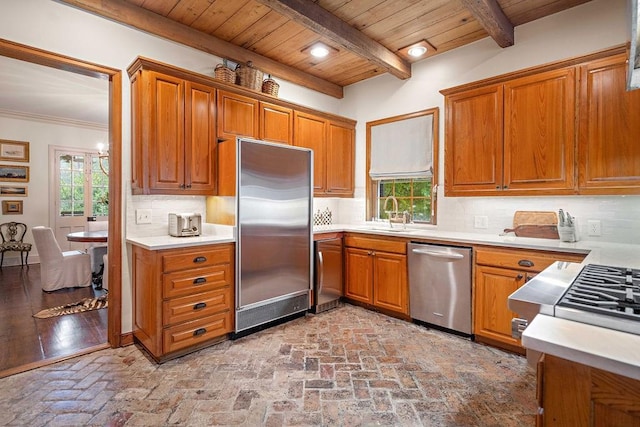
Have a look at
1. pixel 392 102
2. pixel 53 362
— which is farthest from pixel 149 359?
pixel 392 102

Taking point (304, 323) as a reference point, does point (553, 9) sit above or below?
above

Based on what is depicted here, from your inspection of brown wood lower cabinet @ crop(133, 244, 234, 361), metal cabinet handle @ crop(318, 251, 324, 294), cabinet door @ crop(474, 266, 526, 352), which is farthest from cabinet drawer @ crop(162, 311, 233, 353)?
cabinet door @ crop(474, 266, 526, 352)

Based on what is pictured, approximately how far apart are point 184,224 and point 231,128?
1.06 m

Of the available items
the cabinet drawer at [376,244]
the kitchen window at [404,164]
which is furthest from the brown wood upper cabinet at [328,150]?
the cabinet drawer at [376,244]

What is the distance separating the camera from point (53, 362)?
2445 mm

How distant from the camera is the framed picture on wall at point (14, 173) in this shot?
5.92 m

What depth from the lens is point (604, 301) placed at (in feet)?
3.18

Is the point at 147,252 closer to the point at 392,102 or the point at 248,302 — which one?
the point at 248,302

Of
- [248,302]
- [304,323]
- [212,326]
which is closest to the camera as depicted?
[212,326]

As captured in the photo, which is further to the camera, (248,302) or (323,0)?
(248,302)

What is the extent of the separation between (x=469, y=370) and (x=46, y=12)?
4.19m

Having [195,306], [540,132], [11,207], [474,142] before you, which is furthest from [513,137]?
[11,207]

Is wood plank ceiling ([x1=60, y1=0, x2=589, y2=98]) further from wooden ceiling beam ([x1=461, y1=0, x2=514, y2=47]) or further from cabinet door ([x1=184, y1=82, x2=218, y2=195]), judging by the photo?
cabinet door ([x1=184, y1=82, x2=218, y2=195])

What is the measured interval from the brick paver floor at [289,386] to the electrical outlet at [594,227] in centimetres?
126
